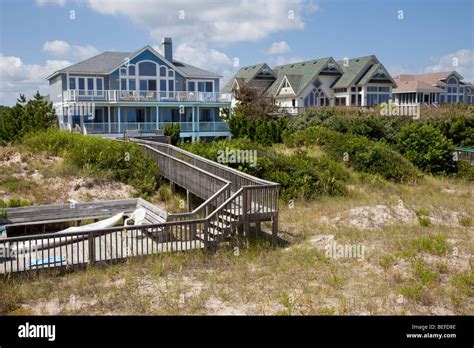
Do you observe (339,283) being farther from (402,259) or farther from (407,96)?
(407,96)

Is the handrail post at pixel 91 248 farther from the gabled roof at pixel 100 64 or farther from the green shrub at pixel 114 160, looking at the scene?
the gabled roof at pixel 100 64

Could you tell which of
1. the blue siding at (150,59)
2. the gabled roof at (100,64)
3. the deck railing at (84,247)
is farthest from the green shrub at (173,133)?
the deck railing at (84,247)

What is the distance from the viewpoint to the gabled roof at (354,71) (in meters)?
57.2

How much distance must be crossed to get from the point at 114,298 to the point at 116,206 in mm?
8320

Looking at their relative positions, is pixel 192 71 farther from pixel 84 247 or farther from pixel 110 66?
pixel 84 247

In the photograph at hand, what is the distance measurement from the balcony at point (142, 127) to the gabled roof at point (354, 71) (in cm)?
2134

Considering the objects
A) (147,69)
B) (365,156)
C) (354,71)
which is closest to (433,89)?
(354,71)

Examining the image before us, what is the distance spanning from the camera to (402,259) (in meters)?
13.0

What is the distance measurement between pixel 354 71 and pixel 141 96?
28911 mm

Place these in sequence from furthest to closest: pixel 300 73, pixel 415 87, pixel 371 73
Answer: pixel 415 87 → pixel 300 73 → pixel 371 73

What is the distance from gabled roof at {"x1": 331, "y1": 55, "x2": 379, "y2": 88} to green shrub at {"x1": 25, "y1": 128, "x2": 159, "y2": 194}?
128 ft

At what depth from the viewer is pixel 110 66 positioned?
4141cm

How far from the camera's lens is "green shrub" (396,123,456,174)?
32438 millimetres

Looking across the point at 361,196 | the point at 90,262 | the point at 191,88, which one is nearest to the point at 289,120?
the point at 191,88
